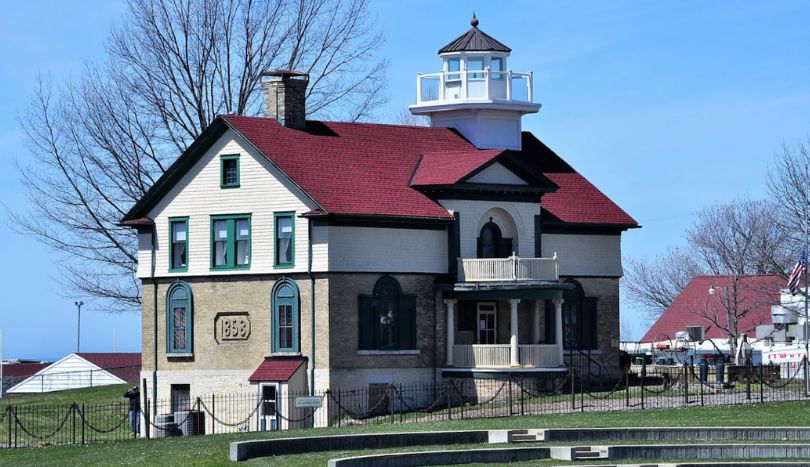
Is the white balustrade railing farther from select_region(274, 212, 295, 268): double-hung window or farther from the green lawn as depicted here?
the green lawn

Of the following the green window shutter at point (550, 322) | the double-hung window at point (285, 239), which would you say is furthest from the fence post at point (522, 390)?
the double-hung window at point (285, 239)

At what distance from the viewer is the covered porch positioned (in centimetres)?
5709

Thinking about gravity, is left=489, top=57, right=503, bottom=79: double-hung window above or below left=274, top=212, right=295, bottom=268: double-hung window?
above

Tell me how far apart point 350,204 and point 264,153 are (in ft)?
10.6

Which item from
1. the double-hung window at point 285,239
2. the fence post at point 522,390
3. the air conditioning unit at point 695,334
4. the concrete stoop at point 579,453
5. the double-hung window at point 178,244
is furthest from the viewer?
the air conditioning unit at point 695,334

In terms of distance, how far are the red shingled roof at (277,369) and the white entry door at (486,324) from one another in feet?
22.4

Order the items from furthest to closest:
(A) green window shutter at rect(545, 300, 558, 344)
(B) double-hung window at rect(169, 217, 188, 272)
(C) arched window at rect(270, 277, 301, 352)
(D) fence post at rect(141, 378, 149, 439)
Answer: (A) green window shutter at rect(545, 300, 558, 344) → (B) double-hung window at rect(169, 217, 188, 272) → (C) arched window at rect(270, 277, 301, 352) → (D) fence post at rect(141, 378, 149, 439)

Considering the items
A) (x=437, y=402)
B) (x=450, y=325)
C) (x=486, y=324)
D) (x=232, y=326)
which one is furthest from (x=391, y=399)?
(x=486, y=324)

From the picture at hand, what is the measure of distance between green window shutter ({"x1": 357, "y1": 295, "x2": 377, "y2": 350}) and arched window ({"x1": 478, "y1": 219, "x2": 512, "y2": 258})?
15.7 ft

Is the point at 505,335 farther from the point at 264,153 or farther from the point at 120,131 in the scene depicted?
the point at 120,131

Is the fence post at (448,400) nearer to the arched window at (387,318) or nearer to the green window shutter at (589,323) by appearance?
the arched window at (387,318)

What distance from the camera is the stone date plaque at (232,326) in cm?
5697

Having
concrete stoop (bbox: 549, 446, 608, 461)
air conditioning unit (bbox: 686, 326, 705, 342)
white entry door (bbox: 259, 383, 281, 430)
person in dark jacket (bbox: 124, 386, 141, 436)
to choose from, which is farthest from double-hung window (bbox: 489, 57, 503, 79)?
concrete stoop (bbox: 549, 446, 608, 461)

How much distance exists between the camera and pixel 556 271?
58656 mm
